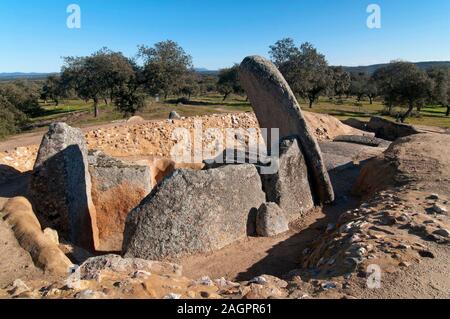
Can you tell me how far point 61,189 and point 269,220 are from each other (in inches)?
180

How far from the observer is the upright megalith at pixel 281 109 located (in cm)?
999

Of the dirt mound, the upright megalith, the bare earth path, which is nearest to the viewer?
the bare earth path

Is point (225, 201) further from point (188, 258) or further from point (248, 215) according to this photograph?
point (188, 258)

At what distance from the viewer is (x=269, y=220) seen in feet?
26.9

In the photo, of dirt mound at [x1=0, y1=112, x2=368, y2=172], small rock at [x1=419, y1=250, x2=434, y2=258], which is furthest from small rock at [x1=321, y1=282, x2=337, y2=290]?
dirt mound at [x1=0, y1=112, x2=368, y2=172]

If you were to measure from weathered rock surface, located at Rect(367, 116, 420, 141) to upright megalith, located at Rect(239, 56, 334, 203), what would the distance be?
11.2 metres

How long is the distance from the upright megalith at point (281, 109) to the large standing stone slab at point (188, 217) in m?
2.79

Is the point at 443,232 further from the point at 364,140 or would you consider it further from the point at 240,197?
the point at 364,140

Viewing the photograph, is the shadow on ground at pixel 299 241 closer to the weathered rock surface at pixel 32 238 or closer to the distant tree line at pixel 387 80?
the weathered rock surface at pixel 32 238

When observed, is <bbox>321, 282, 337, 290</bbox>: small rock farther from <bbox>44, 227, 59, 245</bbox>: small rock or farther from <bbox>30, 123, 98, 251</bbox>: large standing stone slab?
<bbox>30, 123, 98, 251</bbox>: large standing stone slab

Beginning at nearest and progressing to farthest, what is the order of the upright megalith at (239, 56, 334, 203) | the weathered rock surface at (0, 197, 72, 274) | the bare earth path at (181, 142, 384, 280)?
1. the weathered rock surface at (0, 197, 72, 274)
2. the bare earth path at (181, 142, 384, 280)
3. the upright megalith at (239, 56, 334, 203)

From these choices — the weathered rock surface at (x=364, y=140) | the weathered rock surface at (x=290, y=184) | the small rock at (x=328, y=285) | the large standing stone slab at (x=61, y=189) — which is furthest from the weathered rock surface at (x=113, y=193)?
the weathered rock surface at (x=364, y=140)

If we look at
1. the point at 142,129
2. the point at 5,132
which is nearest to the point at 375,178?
the point at 142,129

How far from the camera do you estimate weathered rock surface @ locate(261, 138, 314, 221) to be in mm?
8977
